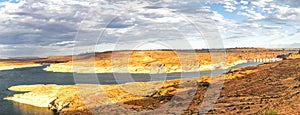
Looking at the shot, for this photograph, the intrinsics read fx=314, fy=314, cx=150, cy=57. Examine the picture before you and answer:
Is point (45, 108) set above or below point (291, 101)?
below

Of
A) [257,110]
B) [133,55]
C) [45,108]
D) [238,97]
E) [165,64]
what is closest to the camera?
[257,110]

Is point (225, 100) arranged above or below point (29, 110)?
above

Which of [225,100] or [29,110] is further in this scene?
[29,110]

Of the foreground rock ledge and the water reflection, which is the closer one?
the foreground rock ledge

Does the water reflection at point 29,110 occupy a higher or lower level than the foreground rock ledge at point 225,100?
lower

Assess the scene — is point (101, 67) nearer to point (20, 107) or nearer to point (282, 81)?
point (20, 107)

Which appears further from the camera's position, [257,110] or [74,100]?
[74,100]

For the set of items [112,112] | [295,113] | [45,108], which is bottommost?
[45,108]

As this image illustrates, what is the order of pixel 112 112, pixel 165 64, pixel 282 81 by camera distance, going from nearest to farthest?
pixel 112 112 < pixel 282 81 < pixel 165 64

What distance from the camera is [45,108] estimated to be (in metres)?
58.2

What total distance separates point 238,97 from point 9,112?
40932 millimetres

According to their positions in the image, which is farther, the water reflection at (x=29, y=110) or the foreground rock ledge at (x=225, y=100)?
the water reflection at (x=29, y=110)

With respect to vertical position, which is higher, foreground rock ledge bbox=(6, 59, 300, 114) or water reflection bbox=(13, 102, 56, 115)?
foreground rock ledge bbox=(6, 59, 300, 114)

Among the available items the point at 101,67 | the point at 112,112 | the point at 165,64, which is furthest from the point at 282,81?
the point at 101,67
